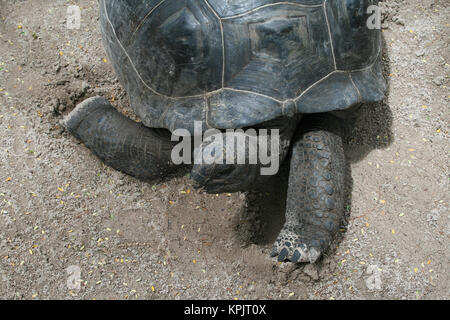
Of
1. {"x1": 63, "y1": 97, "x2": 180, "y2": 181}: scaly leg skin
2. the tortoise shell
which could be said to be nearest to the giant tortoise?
the tortoise shell

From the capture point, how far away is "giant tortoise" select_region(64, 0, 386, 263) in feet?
7.84

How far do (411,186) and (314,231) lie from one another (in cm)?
84

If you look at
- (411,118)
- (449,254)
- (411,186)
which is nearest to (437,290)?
(449,254)

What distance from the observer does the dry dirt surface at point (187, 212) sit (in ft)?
8.21

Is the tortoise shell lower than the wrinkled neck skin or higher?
higher

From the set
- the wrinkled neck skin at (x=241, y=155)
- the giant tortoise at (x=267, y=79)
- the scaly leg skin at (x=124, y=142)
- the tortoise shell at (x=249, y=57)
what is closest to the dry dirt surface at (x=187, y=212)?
the scaly leg skin at (x=124, y=142)

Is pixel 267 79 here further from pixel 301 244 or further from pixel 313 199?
pixel 301 244

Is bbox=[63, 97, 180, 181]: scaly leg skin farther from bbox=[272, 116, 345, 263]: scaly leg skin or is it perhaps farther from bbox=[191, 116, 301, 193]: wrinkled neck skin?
bbox=[272, 116, 345, 263]: scaly leg skin

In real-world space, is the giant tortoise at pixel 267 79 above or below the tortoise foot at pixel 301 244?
above

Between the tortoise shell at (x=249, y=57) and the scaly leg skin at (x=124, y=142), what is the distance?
34 cm

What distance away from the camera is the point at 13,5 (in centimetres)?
375

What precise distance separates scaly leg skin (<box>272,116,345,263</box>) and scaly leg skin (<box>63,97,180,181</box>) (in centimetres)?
90

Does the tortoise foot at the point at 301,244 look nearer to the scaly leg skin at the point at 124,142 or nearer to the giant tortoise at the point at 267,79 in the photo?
the giant tortoise at the point at 267,79

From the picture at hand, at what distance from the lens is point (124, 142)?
2.95 m
